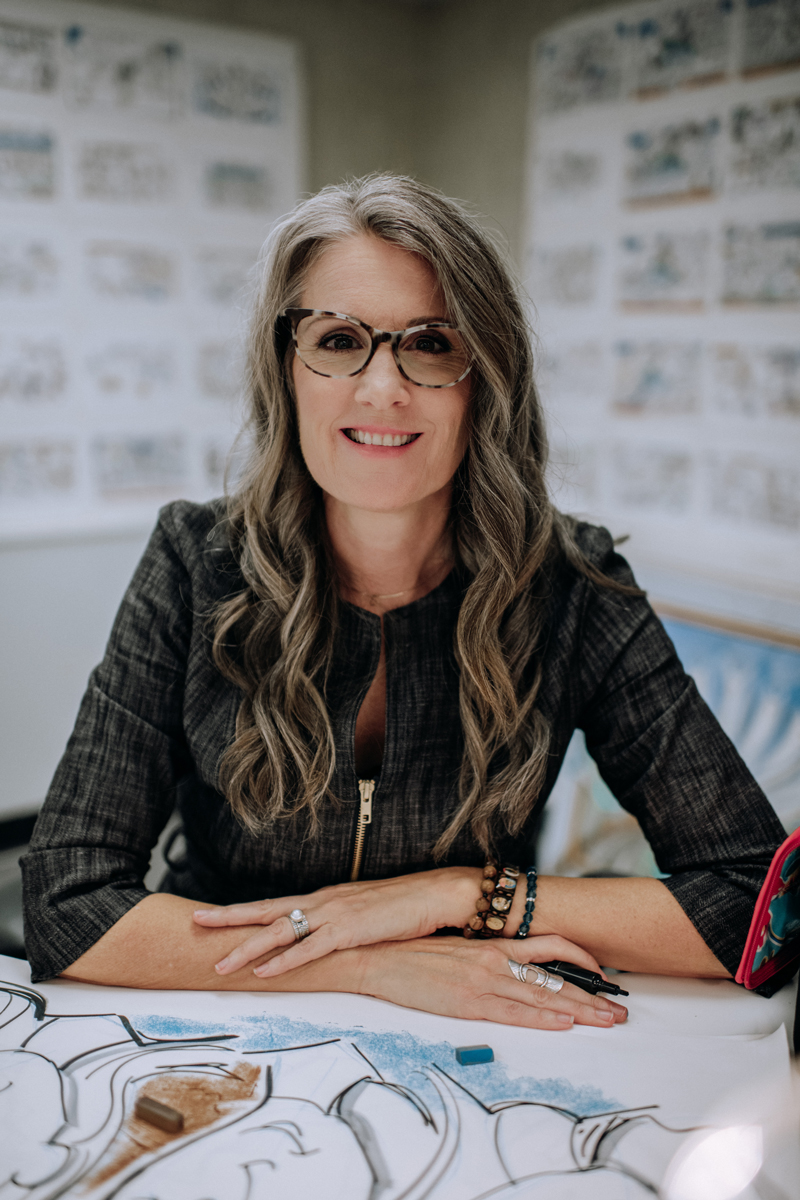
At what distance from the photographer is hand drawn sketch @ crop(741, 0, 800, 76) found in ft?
7.16

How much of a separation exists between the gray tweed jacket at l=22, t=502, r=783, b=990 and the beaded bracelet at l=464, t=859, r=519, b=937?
0.26 ft

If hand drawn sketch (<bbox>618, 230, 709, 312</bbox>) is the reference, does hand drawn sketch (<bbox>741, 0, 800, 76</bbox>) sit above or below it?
above

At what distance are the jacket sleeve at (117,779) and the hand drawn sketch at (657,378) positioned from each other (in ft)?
5.79

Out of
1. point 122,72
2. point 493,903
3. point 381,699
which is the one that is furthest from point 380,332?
point 122,72

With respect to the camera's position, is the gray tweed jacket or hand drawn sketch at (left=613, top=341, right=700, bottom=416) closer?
the gray tweed jacket

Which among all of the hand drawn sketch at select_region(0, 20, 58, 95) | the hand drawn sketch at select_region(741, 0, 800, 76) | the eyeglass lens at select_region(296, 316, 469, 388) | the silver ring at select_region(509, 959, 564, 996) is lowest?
the silver ring at select_region(509, 959, 564, 996)

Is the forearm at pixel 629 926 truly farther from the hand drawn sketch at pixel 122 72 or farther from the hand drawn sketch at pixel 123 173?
the hand drawn sketch at pixel 122 72

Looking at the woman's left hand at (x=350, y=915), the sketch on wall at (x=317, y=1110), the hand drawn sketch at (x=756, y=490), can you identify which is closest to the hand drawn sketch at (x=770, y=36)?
the hand drawn sketch at (x=756, y=490)

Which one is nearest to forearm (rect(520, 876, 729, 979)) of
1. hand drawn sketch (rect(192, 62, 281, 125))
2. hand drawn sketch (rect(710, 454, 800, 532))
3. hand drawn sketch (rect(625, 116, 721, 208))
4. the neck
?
the neck

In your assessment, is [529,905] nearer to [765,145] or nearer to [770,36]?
[765,145]

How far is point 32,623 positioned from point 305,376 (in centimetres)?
198

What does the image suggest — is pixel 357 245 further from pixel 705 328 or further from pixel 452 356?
pixel 705 328

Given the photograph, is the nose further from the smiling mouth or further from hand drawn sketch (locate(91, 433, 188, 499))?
hand drawn sketch (locate(91, 433, 188, 499))

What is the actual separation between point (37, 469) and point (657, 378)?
189 cm
